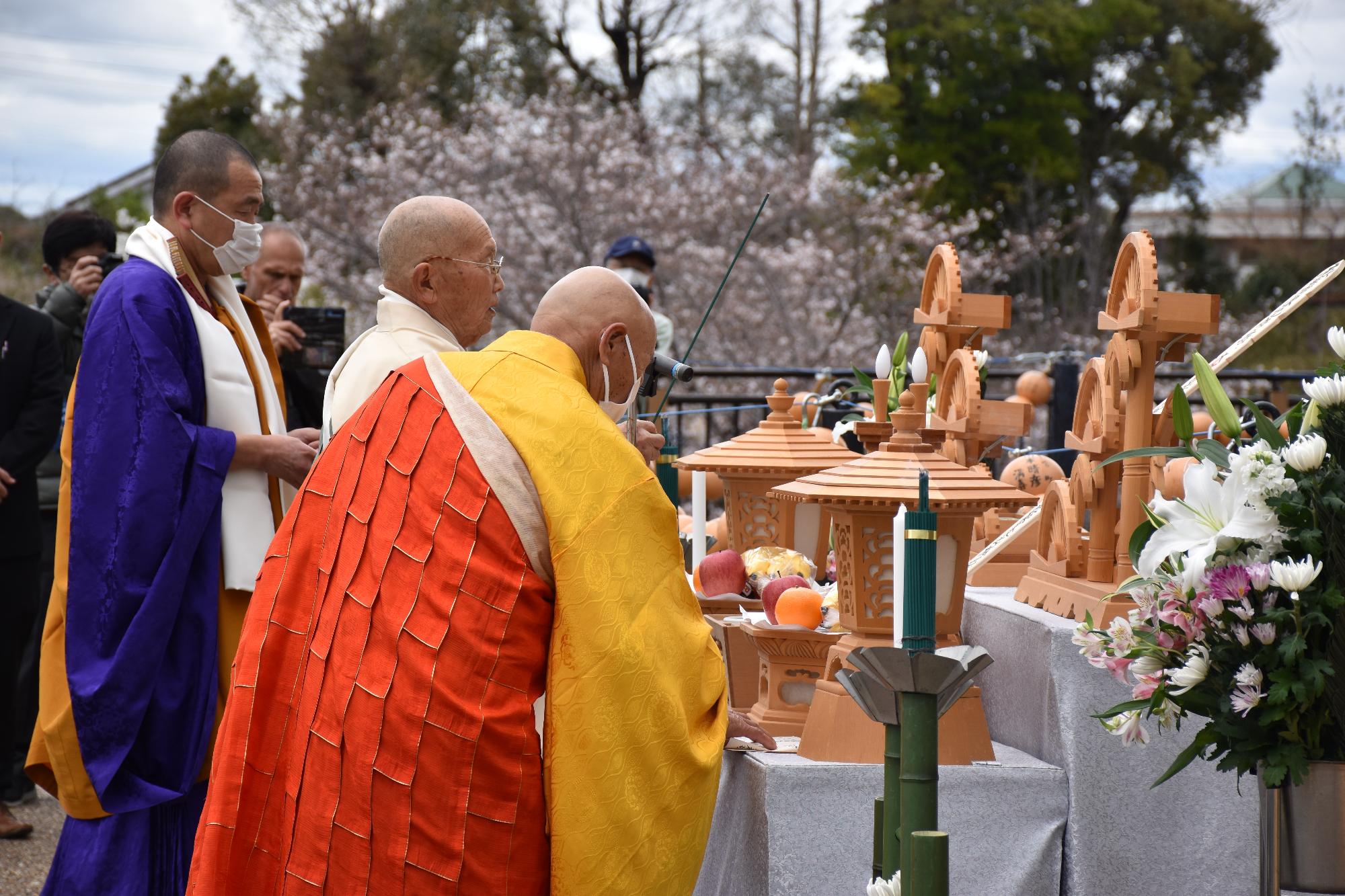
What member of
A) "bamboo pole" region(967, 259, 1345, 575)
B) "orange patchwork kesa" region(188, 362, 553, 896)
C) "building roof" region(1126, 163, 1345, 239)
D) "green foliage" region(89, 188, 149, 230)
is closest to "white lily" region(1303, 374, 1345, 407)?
"bamboo pole" region(967, 259, 1345, 575)

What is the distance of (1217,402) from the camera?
5.69ft

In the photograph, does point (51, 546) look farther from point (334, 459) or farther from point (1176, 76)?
point (1176, 76)

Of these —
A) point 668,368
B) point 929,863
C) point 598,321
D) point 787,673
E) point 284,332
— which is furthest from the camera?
point 284,332

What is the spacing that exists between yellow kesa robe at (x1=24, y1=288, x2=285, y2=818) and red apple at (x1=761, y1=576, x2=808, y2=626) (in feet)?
3.68

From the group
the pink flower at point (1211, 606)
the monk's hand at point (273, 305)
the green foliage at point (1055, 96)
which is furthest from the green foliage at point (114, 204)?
the pink flower at point (1211, 606)

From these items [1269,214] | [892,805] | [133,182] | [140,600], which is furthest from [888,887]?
[133,182]

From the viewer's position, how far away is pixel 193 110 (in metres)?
21.4

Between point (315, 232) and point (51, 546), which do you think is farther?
point (315, 232)

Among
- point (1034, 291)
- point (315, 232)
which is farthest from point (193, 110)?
point (1034, 291)

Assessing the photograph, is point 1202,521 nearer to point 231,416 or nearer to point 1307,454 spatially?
point 1307,454

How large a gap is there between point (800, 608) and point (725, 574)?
30 centimetres

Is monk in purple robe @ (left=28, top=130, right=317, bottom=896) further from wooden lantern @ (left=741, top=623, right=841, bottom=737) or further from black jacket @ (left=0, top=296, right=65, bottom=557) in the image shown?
black jacket @ (left=0, top=296, right=65, bottom=557)

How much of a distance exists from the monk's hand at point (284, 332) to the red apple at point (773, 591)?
1.94 m

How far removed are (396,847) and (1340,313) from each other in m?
19.8
